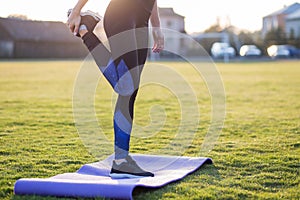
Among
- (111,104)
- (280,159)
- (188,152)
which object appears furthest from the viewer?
(111,104)

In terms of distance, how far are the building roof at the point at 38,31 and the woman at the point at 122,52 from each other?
41.0m

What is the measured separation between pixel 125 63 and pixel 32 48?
143 ft

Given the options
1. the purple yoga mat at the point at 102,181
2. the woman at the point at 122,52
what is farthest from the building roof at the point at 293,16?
the woman at the point at 122,52

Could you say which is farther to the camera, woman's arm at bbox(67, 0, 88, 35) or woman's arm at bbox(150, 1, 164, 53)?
woman's arm at bbox(150, 1, 164, 53)

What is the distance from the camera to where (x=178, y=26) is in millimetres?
56469

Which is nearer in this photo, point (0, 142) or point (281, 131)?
point (0, 142)

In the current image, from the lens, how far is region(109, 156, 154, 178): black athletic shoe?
3247 millimetres

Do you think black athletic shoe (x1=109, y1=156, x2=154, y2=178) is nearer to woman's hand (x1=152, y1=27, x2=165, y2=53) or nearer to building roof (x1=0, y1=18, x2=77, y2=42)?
woman's hand (x1=152, y1=27, x2=165, y2=53)

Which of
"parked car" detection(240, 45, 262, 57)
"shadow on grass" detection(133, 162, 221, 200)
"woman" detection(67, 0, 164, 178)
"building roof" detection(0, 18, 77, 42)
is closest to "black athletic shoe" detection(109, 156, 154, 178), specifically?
"woman" detection(67, 0, 164, 178)

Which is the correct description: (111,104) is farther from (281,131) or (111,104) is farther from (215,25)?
(215,25)

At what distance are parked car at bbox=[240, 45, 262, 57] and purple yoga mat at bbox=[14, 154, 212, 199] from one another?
37898mm

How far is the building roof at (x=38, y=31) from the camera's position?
145ft

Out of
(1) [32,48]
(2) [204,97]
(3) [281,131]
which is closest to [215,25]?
(1) [32,48]

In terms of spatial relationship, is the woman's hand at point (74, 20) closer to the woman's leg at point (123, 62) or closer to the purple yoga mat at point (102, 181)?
the woman's leg at point (123, 62)
